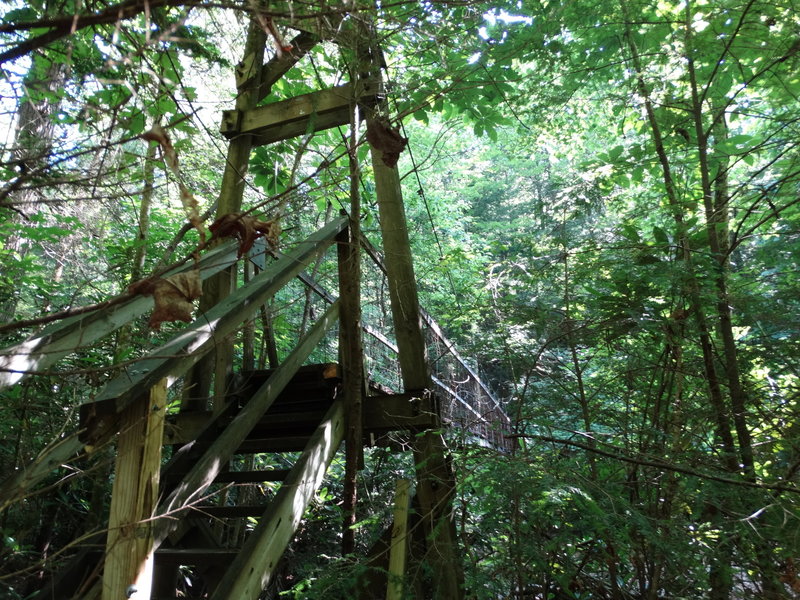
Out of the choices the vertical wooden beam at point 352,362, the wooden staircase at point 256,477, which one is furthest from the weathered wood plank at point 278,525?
the vertical wooden beam at point 352,362

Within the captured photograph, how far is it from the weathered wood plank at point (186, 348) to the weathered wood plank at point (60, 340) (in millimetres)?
146

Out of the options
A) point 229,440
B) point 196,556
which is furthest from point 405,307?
point 196,556

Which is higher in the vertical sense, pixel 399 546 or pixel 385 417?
pixel 385 417

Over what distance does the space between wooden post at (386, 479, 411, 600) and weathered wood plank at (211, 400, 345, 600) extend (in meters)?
0.47

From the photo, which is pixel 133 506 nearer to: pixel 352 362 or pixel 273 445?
pixel 352 362

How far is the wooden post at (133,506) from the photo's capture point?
156cm

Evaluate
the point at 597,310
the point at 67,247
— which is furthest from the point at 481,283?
the point at 67,247

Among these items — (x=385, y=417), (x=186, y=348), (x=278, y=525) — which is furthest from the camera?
(x=385, y=417)

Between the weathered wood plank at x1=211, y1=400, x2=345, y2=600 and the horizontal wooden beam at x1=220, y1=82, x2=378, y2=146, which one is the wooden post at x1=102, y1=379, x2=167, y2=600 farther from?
the horizontal wooden beam at x1=220, y1=82, x2=378, y2=146

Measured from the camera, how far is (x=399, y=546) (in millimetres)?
3053

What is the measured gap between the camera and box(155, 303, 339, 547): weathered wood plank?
2355mm

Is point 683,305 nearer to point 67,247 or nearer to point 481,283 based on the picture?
point 481,283

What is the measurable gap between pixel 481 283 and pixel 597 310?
88 centimetres

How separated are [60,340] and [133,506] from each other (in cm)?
51
